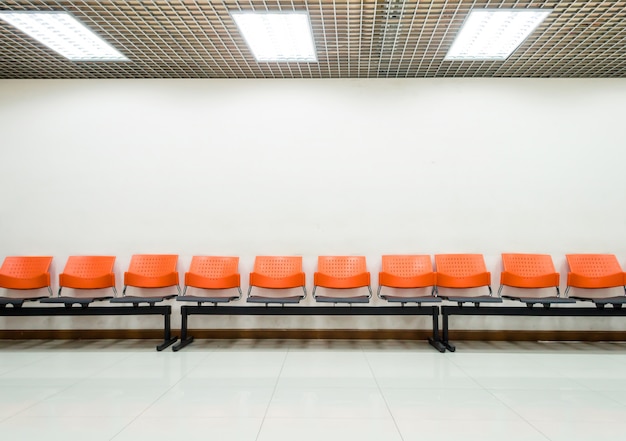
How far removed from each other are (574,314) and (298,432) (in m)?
3.16

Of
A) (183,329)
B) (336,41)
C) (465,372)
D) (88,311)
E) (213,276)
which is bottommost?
(465,372)

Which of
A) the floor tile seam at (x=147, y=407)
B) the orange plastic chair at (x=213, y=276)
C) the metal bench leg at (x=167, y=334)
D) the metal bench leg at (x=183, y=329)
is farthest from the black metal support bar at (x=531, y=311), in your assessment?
the metal bench leg at (x=167, y=334)

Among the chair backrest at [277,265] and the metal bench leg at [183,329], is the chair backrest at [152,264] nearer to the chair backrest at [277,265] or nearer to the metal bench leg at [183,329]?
the metal bench leg at [183,329]

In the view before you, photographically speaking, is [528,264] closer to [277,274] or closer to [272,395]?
[277,274]

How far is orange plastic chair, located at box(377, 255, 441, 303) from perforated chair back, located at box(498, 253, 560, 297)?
2.50 feet

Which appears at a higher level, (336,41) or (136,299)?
(336,41)

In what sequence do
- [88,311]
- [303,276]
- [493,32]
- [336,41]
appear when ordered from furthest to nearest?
[303,276] → [88,311] → [336,41] → [493,32]

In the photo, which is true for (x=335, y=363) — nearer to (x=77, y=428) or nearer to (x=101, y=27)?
(x=77, y=428)

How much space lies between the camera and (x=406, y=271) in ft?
14.0

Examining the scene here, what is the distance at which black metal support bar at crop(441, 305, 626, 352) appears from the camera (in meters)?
Result: 3.84

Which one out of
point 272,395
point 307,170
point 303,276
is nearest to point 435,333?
point 303,276

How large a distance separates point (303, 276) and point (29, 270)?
301cm

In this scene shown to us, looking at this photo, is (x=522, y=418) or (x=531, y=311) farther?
(x=531, y=311)

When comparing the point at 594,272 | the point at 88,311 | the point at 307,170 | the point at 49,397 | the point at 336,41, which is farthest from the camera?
the point at 307,170
